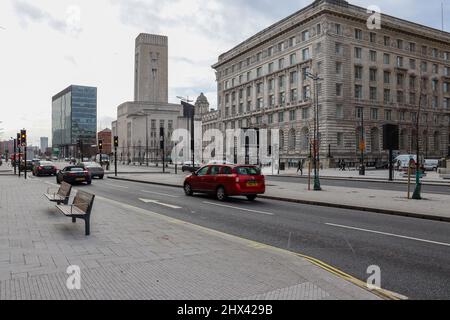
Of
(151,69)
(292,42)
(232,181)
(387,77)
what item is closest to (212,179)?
(232,181)

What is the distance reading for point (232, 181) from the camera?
16.1 m

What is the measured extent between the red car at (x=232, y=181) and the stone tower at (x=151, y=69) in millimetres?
124158

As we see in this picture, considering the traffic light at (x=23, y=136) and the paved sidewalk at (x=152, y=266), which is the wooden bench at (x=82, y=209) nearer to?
the paved sidewalk at (x=152, y=266)

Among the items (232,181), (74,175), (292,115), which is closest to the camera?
(232,181)

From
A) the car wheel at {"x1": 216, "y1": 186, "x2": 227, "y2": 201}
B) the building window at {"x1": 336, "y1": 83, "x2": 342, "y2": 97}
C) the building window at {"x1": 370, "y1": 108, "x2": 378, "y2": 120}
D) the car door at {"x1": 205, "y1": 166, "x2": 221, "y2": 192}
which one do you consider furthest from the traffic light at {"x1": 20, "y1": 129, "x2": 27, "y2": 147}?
the building window at {"x1": 370, "y1": 108, "x2": 378, "y2": 120}

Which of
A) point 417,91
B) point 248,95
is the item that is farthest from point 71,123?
point 417,91

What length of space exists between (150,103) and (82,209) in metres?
134

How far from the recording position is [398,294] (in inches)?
203

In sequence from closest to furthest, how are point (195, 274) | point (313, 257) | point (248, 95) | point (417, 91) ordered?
point (195, 274) → point (313, 257) → point (417, 91) → point (248, 95)

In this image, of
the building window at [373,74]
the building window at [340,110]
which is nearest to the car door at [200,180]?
the building window at [340,110]

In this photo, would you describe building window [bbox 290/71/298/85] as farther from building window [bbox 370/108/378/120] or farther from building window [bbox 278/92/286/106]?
building window [bbox 370/108/378/120]

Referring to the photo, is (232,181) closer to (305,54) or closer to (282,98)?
(305,54)

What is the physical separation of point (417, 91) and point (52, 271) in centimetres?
8269

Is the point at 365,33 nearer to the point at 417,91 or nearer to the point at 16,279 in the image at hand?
the point at 417,91
